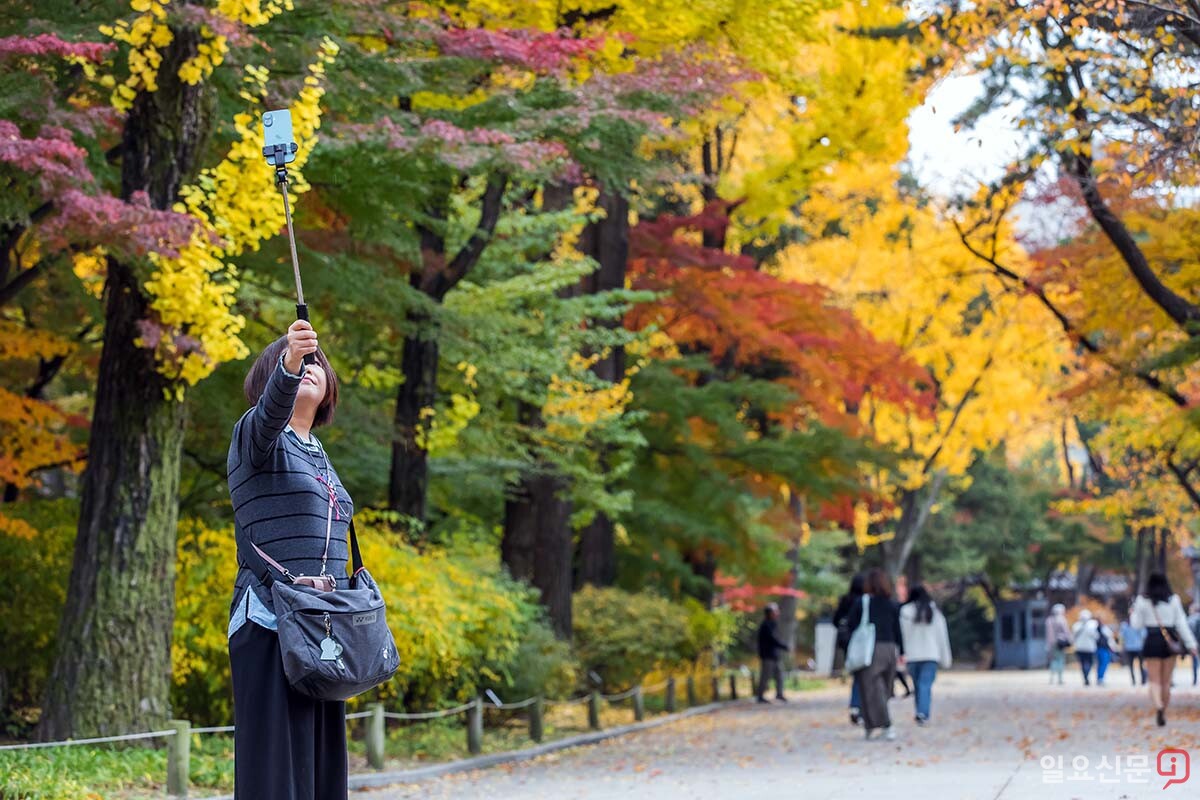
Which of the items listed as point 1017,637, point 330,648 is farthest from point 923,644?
→ point 1017,637

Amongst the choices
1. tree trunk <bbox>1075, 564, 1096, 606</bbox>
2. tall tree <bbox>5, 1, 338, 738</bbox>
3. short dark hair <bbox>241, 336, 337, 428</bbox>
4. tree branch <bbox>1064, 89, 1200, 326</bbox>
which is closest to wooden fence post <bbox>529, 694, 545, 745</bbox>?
tall tree <bbox>5, 1, 338, 738</bbox>

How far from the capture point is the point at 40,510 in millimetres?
13172

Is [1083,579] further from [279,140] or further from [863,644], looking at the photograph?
[279,140]

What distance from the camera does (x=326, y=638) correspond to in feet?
14.9

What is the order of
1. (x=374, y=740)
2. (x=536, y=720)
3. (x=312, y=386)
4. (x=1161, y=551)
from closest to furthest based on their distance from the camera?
1. (x=312, y=386)
2. (x=374, y=740)
3. (x=536, y=720)
4. (x=1161, y=551)

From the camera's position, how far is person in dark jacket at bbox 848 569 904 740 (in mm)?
15305

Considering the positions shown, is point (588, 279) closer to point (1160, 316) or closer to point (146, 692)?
point (1160, 316)

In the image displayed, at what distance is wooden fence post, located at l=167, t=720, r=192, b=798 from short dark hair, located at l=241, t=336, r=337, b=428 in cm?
503

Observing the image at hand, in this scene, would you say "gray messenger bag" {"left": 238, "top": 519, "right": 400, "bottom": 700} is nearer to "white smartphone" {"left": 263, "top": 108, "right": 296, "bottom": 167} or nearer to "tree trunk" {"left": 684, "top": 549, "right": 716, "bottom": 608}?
"white smartphone" {"left": 263, "top": 108, "right": 296, "bottom": 167}

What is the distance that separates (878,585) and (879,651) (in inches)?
27.3

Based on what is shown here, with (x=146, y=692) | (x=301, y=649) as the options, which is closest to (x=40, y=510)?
(x=146, y=692)

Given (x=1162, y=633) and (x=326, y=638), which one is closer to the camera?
(x=326, y=638)

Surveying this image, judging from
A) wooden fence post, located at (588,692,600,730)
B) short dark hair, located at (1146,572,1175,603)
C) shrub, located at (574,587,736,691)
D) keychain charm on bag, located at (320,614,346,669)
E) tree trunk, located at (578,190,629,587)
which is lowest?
wooden fence post, located at (588,692,600,730)

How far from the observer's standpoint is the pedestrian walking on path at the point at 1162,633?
48.0 ft
